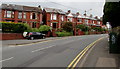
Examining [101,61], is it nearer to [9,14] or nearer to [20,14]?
[9,14]

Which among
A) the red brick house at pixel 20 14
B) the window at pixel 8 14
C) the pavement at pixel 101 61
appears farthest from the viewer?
the window at pixel 8 14

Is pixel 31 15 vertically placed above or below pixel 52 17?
above

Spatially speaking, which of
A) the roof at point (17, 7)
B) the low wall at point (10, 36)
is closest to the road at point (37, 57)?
the low wall at point (10, 36)

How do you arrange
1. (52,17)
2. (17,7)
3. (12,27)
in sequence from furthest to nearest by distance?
(52,17) → (17,7) → (12,27)

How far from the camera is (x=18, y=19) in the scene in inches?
1773

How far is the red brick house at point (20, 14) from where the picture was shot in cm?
4288

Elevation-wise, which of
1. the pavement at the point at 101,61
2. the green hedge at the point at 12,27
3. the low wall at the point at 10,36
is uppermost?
the green hedge at the point at 12,27

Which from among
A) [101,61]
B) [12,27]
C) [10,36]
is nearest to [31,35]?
[10,36]

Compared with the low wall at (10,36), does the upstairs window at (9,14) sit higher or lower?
higher

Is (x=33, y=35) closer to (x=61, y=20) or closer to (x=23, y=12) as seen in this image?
(x=23, y=12)

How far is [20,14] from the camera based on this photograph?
45500 millimetres

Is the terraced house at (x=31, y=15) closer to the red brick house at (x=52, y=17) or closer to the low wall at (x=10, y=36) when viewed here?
the red brick house at (x=52, y=17)

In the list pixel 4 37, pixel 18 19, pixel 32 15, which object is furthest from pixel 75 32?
pixel 4 37

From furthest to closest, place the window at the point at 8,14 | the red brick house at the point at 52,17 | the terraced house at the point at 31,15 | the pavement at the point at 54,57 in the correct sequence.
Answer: the red brick house at the point at 52,17, the terraced house at the point at 31,15, the window at the point at 8,14, the pavement at the point at 54,57
